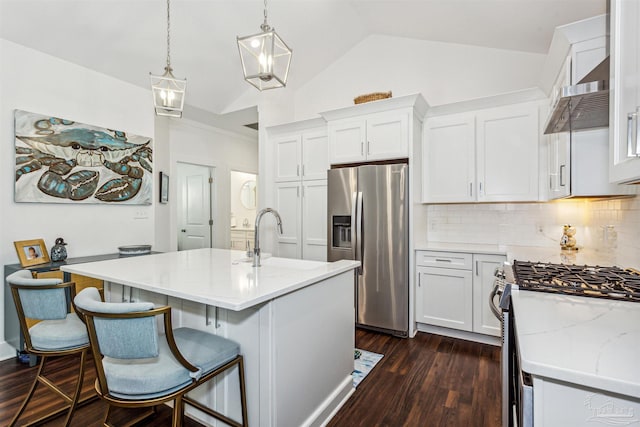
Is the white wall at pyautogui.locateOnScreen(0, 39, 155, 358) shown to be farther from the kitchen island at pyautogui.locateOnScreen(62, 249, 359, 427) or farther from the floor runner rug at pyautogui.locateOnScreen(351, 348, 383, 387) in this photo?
the floor runner rug at pyautogui.locateOnScreen(351, 348, 383, 387)

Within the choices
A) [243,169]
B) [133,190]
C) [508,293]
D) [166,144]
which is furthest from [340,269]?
[243,169]

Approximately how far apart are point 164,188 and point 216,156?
4.41 feet

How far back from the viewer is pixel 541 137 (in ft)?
9.50

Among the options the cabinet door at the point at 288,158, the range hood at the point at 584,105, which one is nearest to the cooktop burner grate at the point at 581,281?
the range hood at the point at 584,105

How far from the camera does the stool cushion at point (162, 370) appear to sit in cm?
124

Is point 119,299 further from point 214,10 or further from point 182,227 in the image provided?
point 182,227

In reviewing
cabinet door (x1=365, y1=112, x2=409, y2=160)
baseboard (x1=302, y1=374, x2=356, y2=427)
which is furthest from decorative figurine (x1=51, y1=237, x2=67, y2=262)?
cabinet door (x1=365, y1=112, x2=409, y2=160)

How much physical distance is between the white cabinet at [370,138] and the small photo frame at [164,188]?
7.36 feet

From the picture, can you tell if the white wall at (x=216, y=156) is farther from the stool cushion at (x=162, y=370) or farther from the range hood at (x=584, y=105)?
the range hood at (x=584, y=105)

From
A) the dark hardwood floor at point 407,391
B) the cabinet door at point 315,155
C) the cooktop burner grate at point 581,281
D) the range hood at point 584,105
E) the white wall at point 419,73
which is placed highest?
the white wall at point 419,73

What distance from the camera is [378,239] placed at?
127 inches

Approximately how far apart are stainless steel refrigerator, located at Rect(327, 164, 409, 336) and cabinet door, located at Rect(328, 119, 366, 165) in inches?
7.4

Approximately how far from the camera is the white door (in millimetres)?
5297

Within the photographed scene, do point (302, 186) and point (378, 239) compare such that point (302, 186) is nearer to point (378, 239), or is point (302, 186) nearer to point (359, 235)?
point (359, 235)
